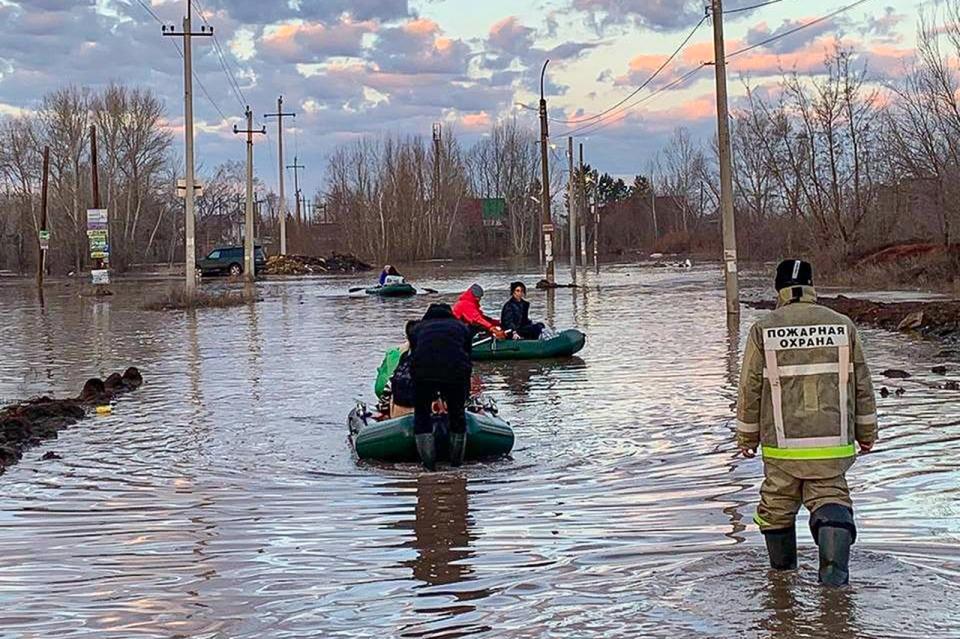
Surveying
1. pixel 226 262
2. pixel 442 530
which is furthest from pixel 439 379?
pixel 226 262

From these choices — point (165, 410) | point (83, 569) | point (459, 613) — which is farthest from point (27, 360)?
point (459, 613)

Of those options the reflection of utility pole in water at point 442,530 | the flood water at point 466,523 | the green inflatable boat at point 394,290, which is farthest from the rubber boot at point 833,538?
the green inflatable boat at point 394,290

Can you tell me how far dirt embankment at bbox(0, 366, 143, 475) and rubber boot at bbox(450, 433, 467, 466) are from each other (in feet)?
14.1

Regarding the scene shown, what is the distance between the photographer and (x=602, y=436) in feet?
44.5

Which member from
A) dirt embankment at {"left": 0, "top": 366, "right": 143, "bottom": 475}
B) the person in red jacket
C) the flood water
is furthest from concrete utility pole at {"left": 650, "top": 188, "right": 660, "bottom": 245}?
dirt embankment at {"left": 0, "top": 366, "right": 143, "bottom": 475}

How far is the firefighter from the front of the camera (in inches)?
268

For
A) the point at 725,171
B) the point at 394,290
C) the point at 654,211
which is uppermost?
the point at 654,211

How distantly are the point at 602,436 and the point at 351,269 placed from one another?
252 feet

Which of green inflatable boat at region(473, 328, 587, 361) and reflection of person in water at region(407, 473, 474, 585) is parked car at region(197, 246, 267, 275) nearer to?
green inflatable boat at region(473, 328, 587, 361)

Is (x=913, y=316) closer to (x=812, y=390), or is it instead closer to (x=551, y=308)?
(x=551, y=308)

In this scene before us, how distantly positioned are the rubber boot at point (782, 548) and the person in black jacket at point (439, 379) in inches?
186

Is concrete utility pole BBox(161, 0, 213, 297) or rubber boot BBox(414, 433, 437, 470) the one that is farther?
concrete utility pole BBox(161, 0, 213, 297)

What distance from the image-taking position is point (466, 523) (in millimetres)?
9492

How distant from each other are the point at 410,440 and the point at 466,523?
2.40 m
